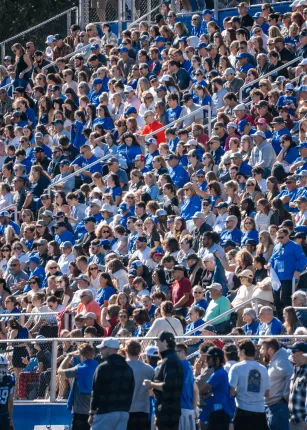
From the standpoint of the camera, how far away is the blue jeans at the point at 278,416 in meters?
15.2

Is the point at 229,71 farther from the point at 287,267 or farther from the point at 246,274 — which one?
the point at 246,274

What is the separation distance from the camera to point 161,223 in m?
21.5

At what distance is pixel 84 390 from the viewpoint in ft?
51.9

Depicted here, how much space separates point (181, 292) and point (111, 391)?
14.6ft

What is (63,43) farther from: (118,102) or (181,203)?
(181,203)

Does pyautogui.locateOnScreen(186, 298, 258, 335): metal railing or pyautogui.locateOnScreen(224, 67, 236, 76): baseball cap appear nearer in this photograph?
pyautogui.locateOnScreen(186, 298, 258, 335): metal railing

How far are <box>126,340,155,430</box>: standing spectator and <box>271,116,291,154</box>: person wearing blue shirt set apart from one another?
7.55 m

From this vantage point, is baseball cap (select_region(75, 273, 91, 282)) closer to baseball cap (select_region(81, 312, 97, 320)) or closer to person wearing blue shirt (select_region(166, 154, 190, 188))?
baseball cap (select_region(81, 312, 97, 320))

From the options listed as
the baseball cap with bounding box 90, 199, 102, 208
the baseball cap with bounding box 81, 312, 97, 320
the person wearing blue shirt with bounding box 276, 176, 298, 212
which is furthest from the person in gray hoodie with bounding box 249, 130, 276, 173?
the baseball cap with bounding box 81, 312, 97, 320

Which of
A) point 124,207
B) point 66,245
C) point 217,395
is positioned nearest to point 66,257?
point 66,245

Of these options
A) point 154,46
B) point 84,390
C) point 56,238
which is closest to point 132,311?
point 84,390

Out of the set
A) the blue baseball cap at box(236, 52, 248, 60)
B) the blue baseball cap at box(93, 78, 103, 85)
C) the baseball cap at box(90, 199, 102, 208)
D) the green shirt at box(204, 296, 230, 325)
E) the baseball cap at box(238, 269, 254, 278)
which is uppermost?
the blue baseball cap at box(236, 52, 248, 60)

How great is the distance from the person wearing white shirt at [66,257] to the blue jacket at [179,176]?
198 centimetres

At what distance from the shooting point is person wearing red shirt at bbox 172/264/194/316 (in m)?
19.0
